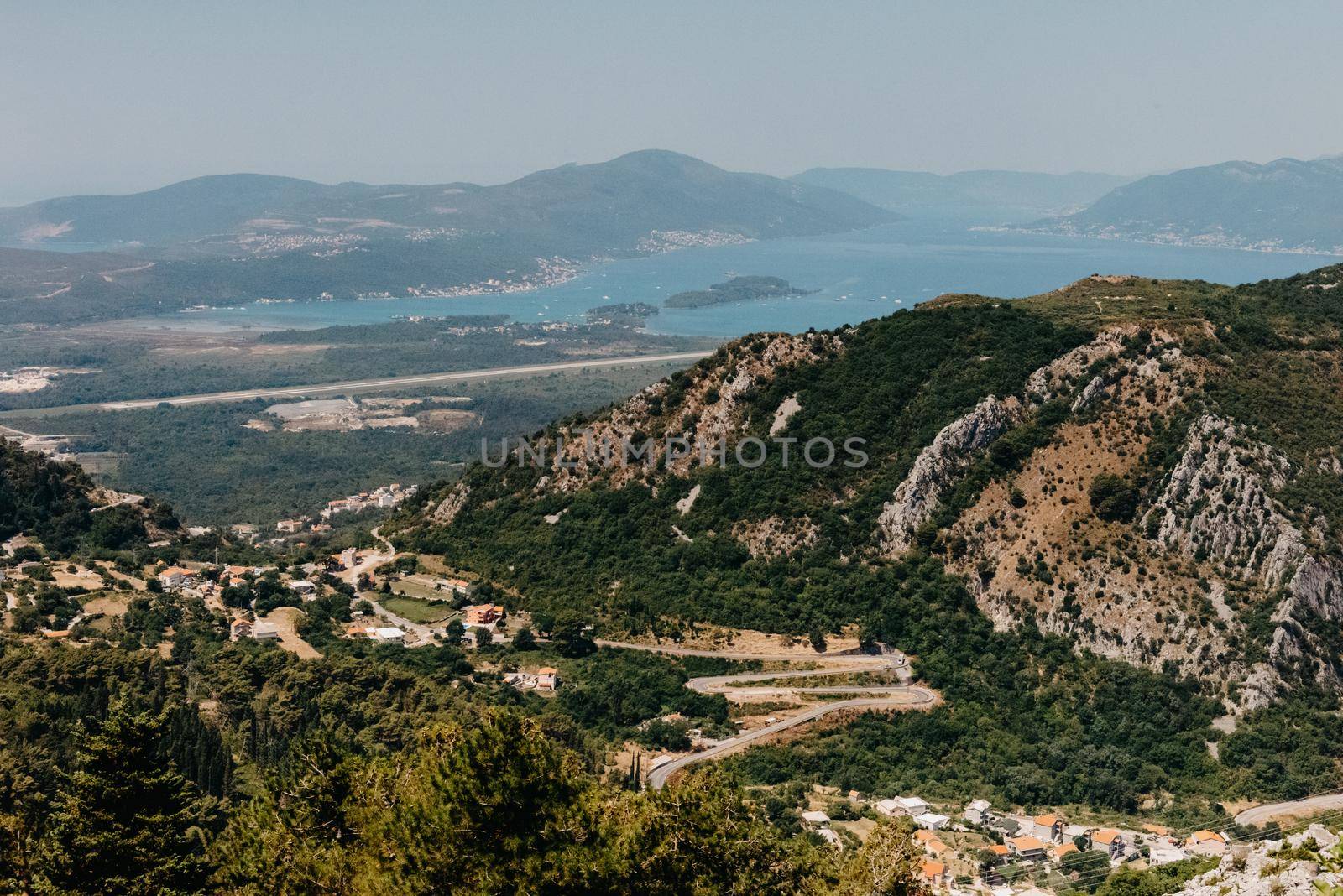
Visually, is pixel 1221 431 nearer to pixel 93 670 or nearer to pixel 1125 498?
pixel 1125 498

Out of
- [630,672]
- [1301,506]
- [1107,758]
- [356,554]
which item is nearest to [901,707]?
[1107,758]

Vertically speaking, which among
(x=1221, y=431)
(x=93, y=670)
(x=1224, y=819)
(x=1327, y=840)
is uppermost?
(x=1221, y=431)

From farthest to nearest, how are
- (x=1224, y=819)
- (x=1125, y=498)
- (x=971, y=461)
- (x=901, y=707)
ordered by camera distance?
(x=971, y=461) < (x=1125, y=498) < (x=901, y=707) < (x=1224, y=819)

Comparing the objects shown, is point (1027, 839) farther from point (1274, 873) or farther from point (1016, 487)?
point (1016, 487)

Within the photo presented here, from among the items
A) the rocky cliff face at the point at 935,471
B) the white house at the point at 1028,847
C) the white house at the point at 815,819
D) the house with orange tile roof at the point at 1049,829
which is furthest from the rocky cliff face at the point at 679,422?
the white house at the point at 1028,847

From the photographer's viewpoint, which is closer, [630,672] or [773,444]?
[630,672]

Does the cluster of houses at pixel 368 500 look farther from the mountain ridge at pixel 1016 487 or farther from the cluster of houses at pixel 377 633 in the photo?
the cluster of houses at pixel 377 633
